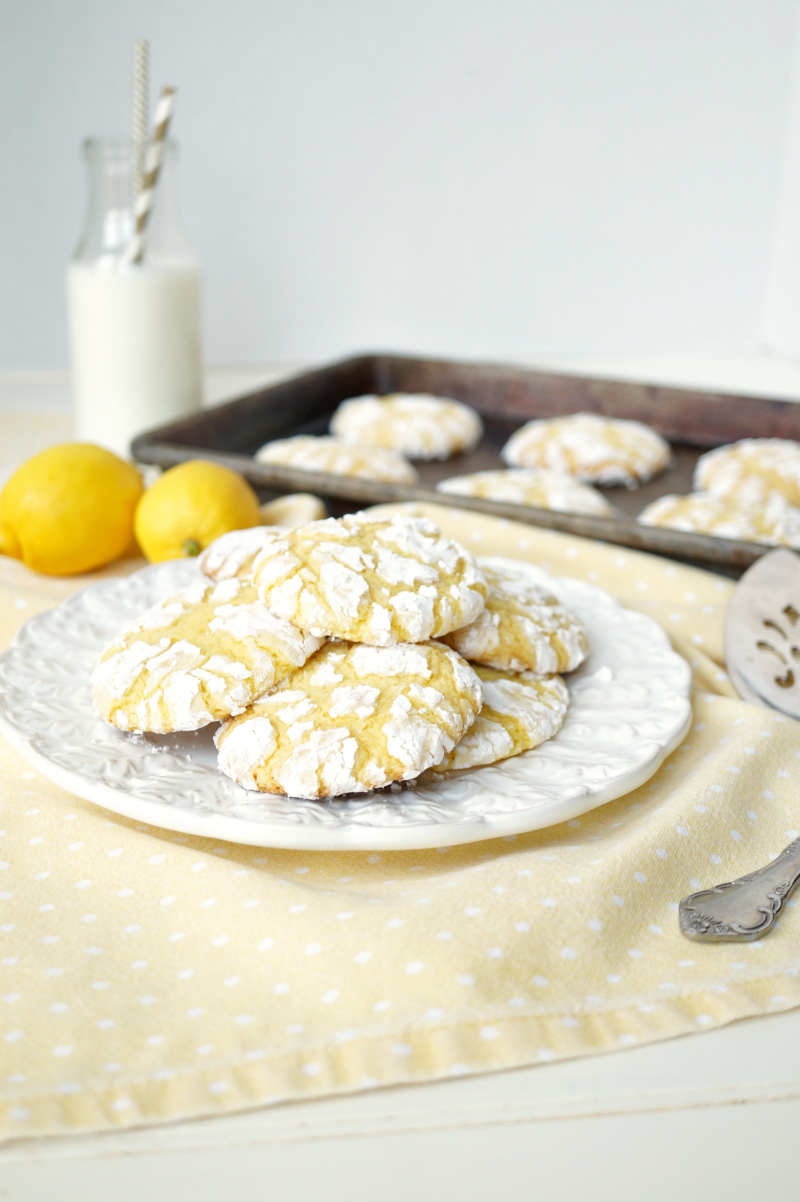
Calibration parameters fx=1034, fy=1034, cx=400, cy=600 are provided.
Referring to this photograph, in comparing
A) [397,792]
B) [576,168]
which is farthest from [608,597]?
[576,168]

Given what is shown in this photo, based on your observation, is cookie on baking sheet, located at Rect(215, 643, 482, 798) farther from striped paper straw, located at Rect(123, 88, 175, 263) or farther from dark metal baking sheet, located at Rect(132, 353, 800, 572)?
striped paper straw, located at Rect(123, 88, 175, 263)

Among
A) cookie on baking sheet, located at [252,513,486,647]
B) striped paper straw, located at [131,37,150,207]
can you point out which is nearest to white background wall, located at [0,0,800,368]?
striped paper straw, located at [131,37,150,207]

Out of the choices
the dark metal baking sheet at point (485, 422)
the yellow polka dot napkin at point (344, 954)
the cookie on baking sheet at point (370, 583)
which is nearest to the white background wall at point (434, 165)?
the dark metal baking sheet at point (485, 422)

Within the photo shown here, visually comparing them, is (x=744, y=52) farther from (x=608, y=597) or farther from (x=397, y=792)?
(x=397, y=792)

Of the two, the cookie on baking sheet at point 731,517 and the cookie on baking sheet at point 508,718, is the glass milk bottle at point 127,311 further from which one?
the cookie on baking sheet at point 508,718

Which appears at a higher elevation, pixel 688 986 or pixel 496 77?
pixel 496 77
